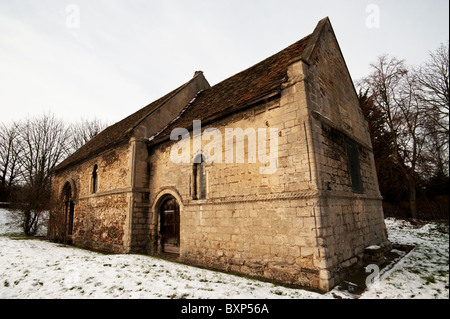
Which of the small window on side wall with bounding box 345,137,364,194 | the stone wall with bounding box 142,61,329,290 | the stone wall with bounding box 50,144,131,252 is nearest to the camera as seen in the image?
the stone wall with bounding box 142,61,329,290

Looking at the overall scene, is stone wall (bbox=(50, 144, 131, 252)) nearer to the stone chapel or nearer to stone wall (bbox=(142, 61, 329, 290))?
the stone chapel

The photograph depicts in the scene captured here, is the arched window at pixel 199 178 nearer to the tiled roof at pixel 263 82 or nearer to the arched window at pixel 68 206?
the tiled roof at pixel 263 82

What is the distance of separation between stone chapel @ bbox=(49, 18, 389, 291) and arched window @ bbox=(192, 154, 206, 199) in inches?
1.4

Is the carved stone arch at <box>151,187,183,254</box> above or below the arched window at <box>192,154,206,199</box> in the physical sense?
below

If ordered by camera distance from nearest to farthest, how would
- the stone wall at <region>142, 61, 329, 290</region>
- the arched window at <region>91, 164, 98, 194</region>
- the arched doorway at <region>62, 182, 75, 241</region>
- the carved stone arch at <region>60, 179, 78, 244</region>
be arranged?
the stone wall at <region>142, 61, 329, 290</region> < the arched window at <region>91, 164, 98, 194</region> < the carved stone arch at <region>60, 179, 78, 244</region> < the arched doorway at <region>62, 182, 75, 241</region>

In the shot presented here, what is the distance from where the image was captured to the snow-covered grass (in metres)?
4.69

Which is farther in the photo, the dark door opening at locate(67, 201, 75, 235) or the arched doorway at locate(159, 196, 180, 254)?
the dark door opening at locate(67, 201, 75, 235)

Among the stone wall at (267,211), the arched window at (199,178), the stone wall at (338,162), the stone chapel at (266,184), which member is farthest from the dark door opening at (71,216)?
the stone wall at (338,162)

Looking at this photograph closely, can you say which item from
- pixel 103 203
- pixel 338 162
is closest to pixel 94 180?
pixel 103 203

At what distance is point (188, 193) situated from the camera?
27.5 feet

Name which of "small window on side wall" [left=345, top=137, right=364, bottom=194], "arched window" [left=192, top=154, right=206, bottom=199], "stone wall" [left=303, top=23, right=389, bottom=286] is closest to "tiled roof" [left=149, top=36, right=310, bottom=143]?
"stone wall" [left=303, top=23, right=389, bottom=286]

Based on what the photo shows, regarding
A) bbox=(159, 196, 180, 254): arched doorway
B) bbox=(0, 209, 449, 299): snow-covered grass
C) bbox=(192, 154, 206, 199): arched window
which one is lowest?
bbox=(0, 209, 449, 299): snow-covered grass

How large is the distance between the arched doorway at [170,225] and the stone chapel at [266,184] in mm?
40
